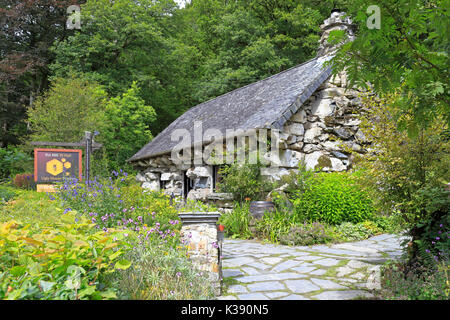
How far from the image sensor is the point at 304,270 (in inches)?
178

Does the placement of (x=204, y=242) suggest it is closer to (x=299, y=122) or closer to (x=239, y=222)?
(x=239, y=222)

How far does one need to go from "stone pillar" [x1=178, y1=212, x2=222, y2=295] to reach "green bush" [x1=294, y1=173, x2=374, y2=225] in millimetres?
3891

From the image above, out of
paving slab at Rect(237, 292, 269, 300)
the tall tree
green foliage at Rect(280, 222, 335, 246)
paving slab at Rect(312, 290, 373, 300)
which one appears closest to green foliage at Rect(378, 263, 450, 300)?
paving slab at Rect(312, 290, 373, 300)

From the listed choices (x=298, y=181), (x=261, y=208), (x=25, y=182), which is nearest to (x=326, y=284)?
(x=261, y=208)

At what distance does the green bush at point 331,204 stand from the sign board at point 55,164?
590 centimetres

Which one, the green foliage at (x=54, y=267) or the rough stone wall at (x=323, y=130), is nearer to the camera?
the green foliage at (x=54, y=267)

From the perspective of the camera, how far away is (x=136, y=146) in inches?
707

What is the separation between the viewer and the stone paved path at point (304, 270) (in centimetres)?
366

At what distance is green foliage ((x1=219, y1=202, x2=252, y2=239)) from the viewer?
24.3 ft

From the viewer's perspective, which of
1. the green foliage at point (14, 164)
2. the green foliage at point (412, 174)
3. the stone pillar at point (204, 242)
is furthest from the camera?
the green foliage at point (14, 164)

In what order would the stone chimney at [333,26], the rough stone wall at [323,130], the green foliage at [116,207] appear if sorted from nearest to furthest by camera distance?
the green foliage at [116,207]
the rough stone wall at [323,130]
the stone chimney at [333,26]

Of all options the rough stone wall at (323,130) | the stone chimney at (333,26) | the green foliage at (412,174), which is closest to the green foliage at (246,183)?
the rough stone wall at (323,130)

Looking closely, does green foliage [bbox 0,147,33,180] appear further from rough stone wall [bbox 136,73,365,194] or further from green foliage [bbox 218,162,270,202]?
green foliage [bbox 218,162,270,202]

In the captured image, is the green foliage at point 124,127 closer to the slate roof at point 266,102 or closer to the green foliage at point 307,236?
the slate roof at point 266,102
